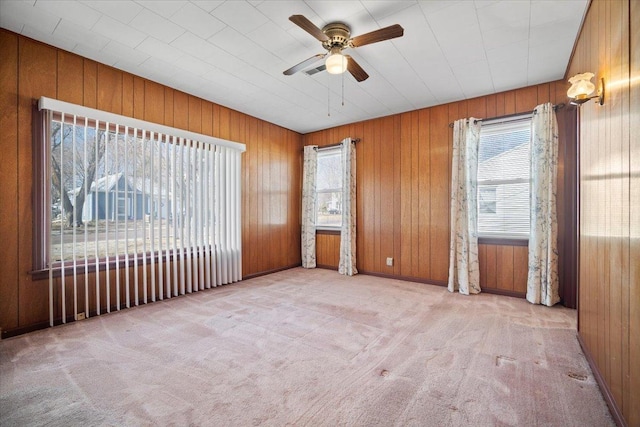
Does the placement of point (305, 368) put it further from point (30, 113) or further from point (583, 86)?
point (30, 113)

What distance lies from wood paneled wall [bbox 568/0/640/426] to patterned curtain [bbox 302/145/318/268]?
390 centimetres

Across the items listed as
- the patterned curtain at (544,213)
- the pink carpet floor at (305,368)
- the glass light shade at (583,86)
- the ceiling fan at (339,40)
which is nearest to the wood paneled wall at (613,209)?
the glass light shade at (583,86)

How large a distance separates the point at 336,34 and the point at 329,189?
3.25 meters

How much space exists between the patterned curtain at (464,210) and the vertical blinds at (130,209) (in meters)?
3.23

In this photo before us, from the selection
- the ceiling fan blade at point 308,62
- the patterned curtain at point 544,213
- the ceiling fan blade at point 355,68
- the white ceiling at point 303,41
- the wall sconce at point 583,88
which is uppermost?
the white ceiling at point 303,41

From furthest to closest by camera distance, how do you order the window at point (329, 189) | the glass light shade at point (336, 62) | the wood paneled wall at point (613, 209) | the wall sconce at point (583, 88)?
the window at point (329, 189)
the glass light shade at point (336, 62)
the wall sconce at point (583, 88)
the wood paneled wall at point (613, 209)

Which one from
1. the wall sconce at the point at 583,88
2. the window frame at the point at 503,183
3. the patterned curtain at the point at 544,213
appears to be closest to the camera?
the wall sconce at the point at 583,88

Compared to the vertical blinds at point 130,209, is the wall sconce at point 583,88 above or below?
above

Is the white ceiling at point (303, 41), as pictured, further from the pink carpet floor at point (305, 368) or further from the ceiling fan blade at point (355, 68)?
the pink carpet floor at point (305, 368)

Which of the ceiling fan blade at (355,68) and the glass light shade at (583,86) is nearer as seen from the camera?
the glass light shade at (583,86)

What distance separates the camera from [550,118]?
3.35m

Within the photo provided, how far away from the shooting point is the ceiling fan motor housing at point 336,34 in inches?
93.4

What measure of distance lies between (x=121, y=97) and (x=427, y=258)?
4.50 meters

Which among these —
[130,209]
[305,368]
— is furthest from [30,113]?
[305,368]
